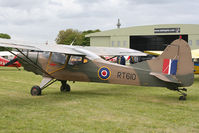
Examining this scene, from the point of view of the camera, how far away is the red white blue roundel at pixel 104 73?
8875 mm

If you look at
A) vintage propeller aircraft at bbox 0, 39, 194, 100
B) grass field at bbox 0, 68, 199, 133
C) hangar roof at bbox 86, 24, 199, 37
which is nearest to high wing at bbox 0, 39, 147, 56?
vintage propeller aircraft at bbox 0, 39, 194, 100

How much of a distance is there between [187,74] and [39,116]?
4735 mm

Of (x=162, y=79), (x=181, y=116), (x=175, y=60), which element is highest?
(x=175, y=60)

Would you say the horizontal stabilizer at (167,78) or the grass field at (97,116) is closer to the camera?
the grass field at (97,116)

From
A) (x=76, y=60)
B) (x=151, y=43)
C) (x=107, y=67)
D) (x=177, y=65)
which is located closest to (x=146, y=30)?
(x=151, y=43)

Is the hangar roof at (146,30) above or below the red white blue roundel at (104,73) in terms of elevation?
above

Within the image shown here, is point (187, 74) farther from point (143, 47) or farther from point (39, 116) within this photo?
point (143, 47)

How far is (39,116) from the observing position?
5.83m

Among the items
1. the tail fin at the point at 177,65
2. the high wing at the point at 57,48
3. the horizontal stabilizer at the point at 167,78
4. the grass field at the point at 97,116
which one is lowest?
the grass field at the point at 97,116

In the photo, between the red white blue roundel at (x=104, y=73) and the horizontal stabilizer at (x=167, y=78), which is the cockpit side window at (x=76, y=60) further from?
the horizontal stabilizer at (x=167, y=78)

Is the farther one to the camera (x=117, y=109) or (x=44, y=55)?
(x=44, y=55)

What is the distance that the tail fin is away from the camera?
7875mm

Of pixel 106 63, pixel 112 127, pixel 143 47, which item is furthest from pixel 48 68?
pixel 143 47

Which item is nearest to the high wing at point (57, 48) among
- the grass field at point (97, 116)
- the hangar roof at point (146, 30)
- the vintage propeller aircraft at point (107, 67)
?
the vintage propeller aircraft at point (107, 67)
